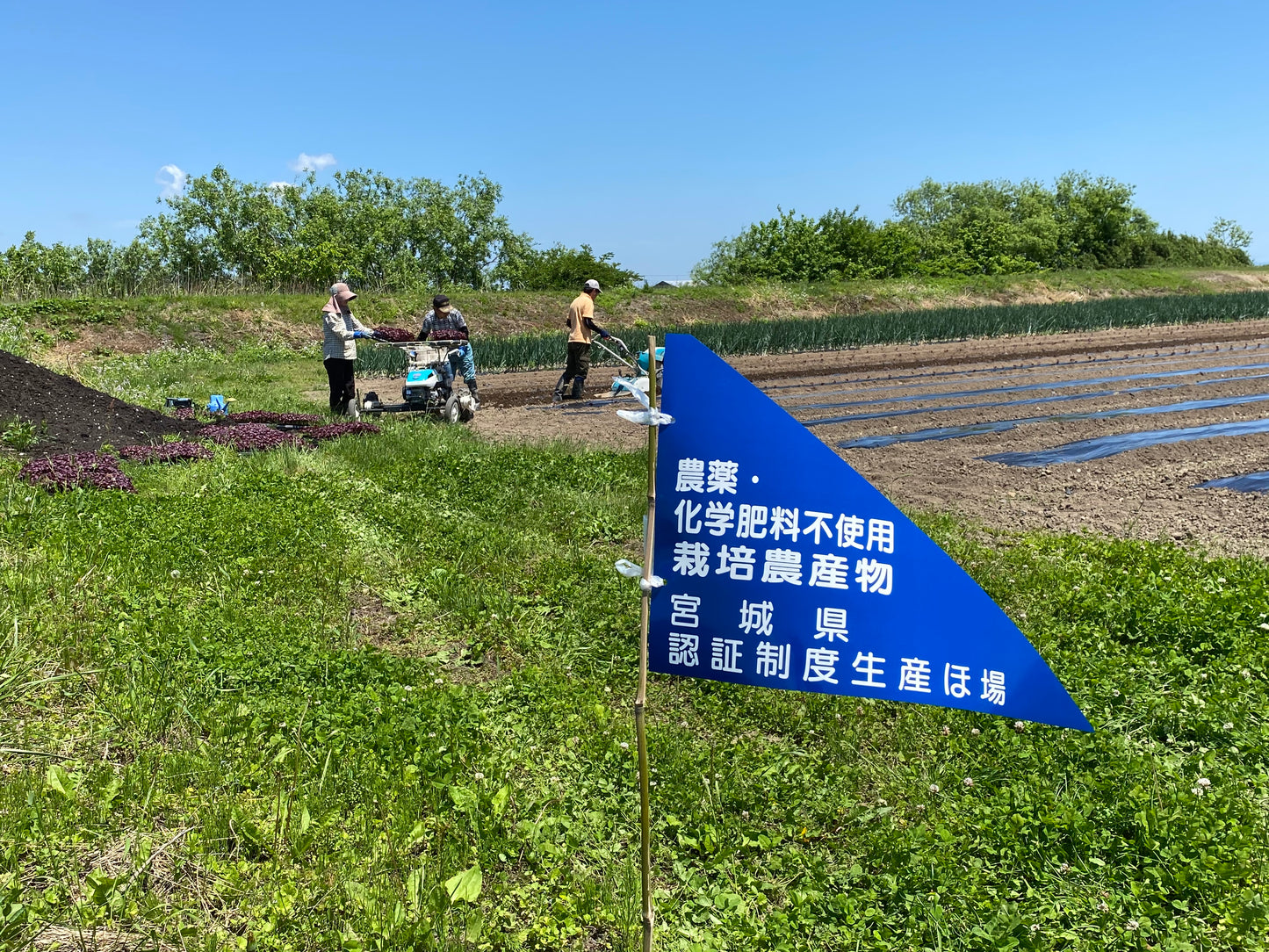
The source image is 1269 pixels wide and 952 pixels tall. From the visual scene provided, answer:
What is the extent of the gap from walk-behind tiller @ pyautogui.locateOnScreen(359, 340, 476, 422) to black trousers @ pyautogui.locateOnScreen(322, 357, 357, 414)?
0.30 meters

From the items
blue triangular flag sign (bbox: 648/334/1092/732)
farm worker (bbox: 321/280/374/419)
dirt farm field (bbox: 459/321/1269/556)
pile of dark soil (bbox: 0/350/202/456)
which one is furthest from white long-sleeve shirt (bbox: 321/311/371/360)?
blue triangular flag sign (bbox: 648/334/1092/732)

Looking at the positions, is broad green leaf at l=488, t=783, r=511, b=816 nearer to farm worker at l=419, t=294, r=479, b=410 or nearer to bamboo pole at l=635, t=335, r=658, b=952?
bamboo pole at l=635, t=335, r=658, b=952

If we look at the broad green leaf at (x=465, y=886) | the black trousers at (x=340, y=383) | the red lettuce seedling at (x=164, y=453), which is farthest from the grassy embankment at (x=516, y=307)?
the broad green leaf at (x=465, y=886)

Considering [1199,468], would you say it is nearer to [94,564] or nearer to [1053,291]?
[94,564]

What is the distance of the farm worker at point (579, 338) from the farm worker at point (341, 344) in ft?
10.8

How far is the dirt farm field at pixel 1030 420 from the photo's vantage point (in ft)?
24.4

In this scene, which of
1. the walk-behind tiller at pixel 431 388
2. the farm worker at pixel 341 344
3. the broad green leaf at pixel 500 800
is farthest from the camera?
the walk-behind tiller at pixel 431 388

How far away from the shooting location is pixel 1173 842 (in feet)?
10.2

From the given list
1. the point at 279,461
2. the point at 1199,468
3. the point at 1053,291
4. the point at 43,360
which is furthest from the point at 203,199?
the point at 1199,468

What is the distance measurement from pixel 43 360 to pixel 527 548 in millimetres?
18581

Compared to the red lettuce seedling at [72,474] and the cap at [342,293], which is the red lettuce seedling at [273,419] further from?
the red lettuce seedling at [72,474]

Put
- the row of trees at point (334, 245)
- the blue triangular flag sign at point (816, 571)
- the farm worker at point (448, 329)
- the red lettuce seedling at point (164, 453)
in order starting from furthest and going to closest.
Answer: the row of trees at point (334, 245) < the farm worker at point (448, 329) < the red lettuce seedling at point (164, 453) < the blue triangular flag sign at point (816, 571)

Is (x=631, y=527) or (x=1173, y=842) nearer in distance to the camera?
(x=1173, y=842)

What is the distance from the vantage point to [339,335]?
Answer: 10.7 metres
